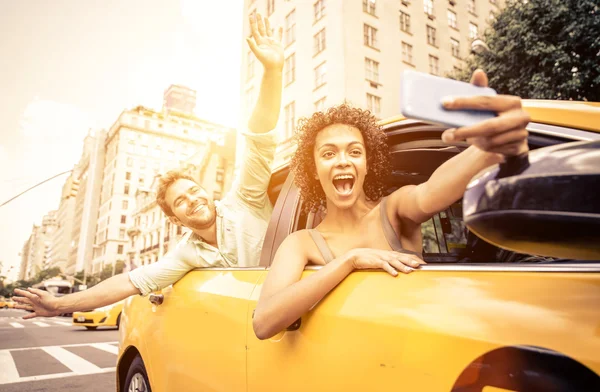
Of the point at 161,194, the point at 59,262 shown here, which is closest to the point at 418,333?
the point at 161,194

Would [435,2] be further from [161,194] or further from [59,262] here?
[59,262]

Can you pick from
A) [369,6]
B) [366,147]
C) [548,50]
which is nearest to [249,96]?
[369,6]

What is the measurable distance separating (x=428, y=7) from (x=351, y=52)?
10051mm

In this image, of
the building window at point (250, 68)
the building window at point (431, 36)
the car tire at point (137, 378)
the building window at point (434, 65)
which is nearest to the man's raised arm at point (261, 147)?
the car tire at point (137, 378)

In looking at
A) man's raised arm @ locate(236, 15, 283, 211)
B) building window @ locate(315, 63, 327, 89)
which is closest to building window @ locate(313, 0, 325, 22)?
building window @ locate(315, 63, 327, 89)

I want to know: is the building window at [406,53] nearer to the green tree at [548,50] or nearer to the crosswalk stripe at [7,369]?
the green tree at [548,50]

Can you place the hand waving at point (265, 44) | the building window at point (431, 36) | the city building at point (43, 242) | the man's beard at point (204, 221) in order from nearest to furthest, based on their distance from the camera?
the hand waving at point (265, 44) → the man's beard at point (204, 221) → the building window at point (431, 36) → the city building at point (43, 242)

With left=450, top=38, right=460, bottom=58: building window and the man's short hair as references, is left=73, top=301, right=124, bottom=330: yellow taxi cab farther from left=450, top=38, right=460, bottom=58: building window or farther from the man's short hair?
left=450, top=38, right=460, bottom=58: building window

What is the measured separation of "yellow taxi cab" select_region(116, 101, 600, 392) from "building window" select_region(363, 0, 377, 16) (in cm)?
2524

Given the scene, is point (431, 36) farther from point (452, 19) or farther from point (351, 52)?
point (351, 52)

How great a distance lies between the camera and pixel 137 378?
274 cm

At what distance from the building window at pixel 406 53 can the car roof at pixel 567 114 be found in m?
27.3

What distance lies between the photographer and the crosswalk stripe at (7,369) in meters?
6.32

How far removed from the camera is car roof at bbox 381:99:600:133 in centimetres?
106
